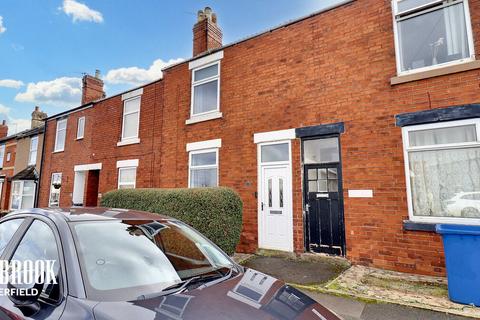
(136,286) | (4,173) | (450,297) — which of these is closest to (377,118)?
(450,297)

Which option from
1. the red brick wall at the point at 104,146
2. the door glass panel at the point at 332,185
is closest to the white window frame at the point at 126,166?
the red brick wall at the point at 104,146

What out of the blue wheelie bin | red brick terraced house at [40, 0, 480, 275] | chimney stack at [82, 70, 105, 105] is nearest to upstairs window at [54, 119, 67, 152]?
chimney stack at [82, 70, 105, 105]

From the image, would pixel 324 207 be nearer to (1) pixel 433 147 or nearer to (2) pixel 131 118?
(1) pixel 433 147

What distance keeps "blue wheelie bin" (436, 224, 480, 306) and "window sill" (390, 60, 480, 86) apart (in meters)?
3.08

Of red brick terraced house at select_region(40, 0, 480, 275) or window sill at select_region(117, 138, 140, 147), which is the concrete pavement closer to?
red brick terraced house at select_region(40, 0, 480, 275)

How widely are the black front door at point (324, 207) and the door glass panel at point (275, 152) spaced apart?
2.21 ft

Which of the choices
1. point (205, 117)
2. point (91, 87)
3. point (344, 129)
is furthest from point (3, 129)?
point (344, 129)

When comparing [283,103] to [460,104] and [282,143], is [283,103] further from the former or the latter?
[460,104]

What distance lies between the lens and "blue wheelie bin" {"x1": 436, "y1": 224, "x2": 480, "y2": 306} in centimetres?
379

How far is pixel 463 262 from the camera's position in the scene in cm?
388

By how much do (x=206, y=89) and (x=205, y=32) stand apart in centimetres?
215

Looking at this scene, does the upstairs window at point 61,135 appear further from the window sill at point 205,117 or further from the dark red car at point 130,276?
the dark red car at point 130,276

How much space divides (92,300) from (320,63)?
22.2ft

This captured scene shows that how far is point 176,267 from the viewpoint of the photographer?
7.43ft
